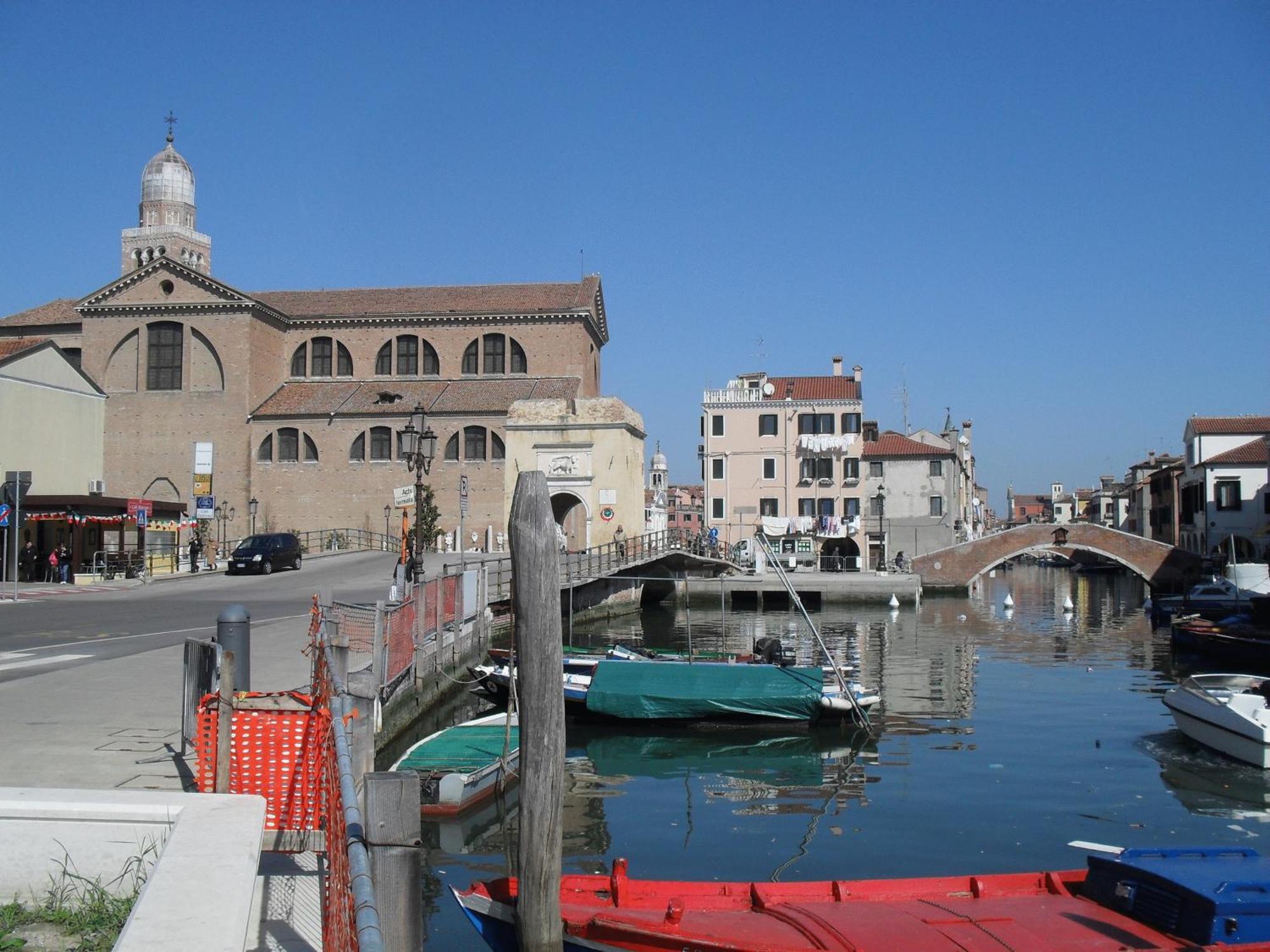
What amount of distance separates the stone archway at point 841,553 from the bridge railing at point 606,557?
31.1 feet

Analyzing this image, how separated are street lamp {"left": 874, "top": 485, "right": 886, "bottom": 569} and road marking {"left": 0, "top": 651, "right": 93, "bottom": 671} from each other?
4472 cm

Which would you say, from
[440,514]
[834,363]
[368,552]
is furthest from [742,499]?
[368,552]

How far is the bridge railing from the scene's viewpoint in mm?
32375

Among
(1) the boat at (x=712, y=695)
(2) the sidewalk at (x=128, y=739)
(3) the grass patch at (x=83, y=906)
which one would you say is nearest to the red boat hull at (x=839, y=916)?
(2) the sidewalk at (x=128, y=739)

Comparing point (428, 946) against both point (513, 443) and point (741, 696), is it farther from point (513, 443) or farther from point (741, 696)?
point (513, 443)

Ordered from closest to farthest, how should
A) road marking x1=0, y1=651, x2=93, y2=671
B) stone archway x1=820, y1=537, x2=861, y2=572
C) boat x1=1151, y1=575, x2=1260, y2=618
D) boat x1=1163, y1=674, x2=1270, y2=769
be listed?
road marking x1=0, y1=651, x2=93, y2=671
boat x1=1163, y1=674, x2=1270, y2=769
boat x1=1151, y1=575, x2=1260, y2=618
stone archway x1=820, y1=537, x2=861, y2=572

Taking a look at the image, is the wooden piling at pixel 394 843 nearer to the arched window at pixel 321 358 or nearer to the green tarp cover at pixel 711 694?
the green tarp cover at pixel 711 694

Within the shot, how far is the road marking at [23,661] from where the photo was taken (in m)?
15.7

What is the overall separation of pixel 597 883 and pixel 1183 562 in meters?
53.6

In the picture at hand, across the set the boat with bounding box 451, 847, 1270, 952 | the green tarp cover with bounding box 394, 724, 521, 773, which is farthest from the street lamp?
the boat with bounding box 451, 847, 1270, 952

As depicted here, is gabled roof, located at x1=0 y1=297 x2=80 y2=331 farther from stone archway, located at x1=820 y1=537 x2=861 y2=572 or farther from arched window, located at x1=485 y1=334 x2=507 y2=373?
stone archway, located at x1=820 y1=537 x2=861 y2=572

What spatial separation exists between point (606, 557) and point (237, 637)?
31669 mm

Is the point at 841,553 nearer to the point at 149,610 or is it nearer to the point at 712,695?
the point at 149,610

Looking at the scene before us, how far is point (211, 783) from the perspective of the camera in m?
8.12
